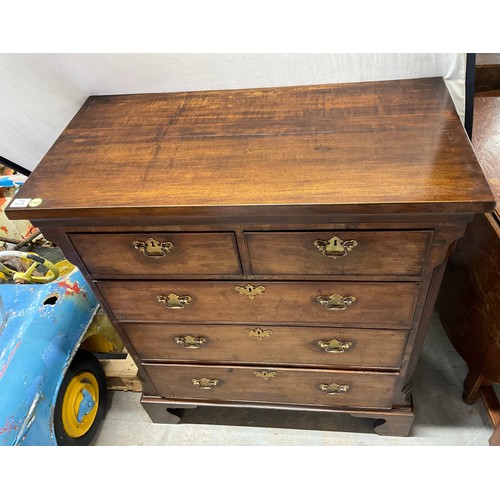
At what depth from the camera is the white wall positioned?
103cm

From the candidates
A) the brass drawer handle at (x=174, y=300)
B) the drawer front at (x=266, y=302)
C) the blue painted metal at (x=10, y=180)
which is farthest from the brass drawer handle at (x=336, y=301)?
the blue painted metal at (x=10, y=180)

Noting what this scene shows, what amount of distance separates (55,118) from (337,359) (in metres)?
1.11

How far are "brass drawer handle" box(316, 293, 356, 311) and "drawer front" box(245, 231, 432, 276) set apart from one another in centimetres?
9

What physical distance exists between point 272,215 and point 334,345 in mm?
500

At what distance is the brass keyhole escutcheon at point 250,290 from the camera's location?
38.6 inches

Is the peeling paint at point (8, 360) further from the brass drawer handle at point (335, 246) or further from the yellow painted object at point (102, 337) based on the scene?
the brass drawer handle at point (335, 246)

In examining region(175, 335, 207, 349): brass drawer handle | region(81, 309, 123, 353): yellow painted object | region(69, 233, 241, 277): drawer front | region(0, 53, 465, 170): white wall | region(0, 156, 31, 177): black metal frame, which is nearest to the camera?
region(69, 233, 241, 277): drawer front

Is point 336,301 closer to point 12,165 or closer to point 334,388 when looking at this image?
point 334,388

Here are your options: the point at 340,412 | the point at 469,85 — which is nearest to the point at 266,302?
the point at 340,412

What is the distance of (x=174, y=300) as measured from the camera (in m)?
1.06

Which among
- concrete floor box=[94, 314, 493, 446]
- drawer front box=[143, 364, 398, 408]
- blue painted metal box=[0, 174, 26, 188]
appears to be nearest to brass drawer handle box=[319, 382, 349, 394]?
drawer front box=[143, 364, 398, 408]

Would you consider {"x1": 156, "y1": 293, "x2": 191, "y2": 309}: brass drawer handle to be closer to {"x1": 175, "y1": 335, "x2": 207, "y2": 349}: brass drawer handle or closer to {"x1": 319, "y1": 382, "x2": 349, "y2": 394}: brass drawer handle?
{"x1": 175, "y1": 335, "x2": 207, "y2": 349}: brass drawer handle

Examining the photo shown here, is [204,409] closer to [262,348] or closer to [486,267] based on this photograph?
[262,348]

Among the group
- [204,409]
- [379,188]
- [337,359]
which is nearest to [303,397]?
[337,359]
